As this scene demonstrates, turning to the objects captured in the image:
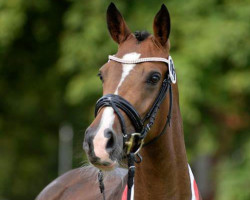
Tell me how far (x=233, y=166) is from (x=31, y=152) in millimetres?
6579

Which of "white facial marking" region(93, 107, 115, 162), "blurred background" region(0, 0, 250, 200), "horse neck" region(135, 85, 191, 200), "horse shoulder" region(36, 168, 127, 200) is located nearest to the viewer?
"white facial marking" region(93, 107, 115, 162)

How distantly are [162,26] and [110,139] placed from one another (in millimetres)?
953

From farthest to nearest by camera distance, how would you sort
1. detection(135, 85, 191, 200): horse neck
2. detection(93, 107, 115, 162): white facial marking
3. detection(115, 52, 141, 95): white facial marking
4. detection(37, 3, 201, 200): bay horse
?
detection(135, 85, 191, 200): horse neck → detection(115, 52, 141, 95): white facial marking → detection(37, 3, 201, 200): bay horse → detection(93, 107, 115, 162): white facial marking

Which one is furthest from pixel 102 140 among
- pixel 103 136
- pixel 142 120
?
pixel 142 120

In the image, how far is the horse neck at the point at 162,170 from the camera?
401 cm

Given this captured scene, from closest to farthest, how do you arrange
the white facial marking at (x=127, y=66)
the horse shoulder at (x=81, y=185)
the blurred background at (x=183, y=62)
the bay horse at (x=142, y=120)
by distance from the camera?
the bay horse at (x=142, y=120) → the white facial marking at (x=127, y=66) → the horse shoulder at (x=81, y=185) → the blurred background at (x=183, y=62)

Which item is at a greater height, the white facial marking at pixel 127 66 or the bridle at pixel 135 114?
the white facial marking at pixel 127 66

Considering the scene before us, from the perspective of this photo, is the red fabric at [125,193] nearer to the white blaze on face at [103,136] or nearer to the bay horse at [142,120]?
the bay horse at [142,120]

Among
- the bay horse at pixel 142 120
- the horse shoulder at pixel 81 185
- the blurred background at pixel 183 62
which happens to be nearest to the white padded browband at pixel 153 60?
the bay horse at pixel 142 120

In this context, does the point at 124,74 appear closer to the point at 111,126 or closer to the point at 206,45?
the point at 111,126

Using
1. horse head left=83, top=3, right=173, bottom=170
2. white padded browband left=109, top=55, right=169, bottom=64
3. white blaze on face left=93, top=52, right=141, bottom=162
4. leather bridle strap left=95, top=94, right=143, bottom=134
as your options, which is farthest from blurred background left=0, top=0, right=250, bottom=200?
white blaze on face left=93, top=52, right=141, bottom=162

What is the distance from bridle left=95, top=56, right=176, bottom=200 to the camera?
3642 mm

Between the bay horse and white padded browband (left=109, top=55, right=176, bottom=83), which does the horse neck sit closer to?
the bay horse

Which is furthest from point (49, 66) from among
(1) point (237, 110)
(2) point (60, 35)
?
(1) point (237, 110)
